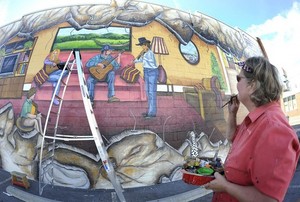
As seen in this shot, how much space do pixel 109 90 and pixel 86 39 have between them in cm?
115

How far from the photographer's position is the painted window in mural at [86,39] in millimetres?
4898

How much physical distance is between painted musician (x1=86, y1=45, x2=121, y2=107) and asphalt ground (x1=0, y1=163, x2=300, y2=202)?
1.79 m

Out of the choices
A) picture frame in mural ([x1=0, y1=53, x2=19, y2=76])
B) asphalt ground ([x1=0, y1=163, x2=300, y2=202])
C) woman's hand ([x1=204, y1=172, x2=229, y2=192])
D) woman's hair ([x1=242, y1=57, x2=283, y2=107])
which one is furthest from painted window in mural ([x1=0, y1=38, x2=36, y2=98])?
woman's hair ([x1=242, y1=57, x2=283, y2=107])

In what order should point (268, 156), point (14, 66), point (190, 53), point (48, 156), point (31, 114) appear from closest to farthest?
point (268, 156) → point (48, 156) → point (31, 114) → point (14, 66) → point (190, 53)

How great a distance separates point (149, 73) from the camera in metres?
5.12

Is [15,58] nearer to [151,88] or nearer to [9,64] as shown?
[9,64]

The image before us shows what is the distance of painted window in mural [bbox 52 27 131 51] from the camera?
4.90 metres

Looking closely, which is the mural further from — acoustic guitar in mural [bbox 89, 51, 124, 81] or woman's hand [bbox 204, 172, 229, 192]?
woman's hand [bbox 204, 172, 229, 192]

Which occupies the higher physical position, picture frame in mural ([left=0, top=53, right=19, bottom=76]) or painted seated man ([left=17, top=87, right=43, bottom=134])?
picture frame in mural ([left=0, top=53, right=19, bottom=76])

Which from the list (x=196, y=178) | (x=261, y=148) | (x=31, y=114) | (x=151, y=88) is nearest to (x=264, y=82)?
(x=261, y=148)

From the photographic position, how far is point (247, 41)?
7133 millimetres

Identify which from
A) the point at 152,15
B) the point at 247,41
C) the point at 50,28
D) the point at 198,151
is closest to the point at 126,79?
the point at 152,15

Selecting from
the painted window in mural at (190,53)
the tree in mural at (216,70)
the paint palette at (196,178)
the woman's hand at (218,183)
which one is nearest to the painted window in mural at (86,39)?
the painted window in mural at (190,53)

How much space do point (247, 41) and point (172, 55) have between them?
307 centimetres
